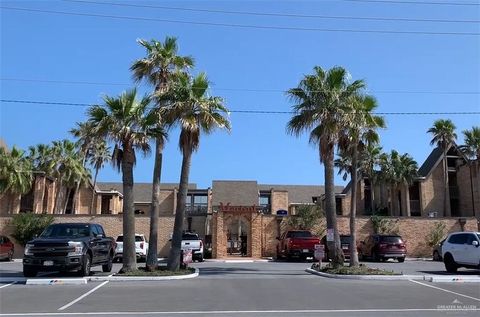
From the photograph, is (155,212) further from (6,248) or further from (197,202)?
(197,202)

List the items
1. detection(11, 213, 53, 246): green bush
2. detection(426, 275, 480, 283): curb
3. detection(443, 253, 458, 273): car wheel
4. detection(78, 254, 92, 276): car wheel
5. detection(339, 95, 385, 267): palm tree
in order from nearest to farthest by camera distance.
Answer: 1. detection(426, 275, 480, 283): curb
2. detection(78, 254, 92, 276): car wheel
3. detection(339, 95, 385, 267): palm tree
4. detection(443, 253, 458, 273): car wheel
5. detection(11, 213, 53, 246): green bush

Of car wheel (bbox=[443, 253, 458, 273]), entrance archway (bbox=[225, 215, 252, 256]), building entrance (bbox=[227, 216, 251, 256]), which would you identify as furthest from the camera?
building entrance (bbox=[227, 216, 251, 256])

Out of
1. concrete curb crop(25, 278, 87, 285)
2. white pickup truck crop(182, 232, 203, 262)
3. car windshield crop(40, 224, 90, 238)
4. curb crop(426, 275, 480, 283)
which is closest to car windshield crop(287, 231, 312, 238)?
white pickup truck crop(182, 232, 203, 262)

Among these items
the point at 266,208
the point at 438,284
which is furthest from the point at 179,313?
the point at 266,208

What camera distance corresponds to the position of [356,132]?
2181cm

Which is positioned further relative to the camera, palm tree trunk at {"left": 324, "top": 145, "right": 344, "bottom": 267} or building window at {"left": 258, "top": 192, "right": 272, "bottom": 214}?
building window at {"left": 258, "top": 192, "right": 272, "bottom": 214}

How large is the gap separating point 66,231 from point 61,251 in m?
1.66

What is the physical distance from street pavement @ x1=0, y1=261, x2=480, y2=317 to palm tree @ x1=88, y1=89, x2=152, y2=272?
8.90ft

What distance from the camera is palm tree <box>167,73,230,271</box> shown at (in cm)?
2002

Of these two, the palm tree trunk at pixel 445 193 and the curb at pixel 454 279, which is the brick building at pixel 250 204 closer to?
the palm tree trunk at pixel 445 193

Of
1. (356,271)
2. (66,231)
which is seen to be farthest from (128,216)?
(356,271)

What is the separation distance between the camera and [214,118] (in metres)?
20.5

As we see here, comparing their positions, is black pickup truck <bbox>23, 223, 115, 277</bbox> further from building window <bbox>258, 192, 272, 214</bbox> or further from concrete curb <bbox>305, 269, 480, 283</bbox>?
building window <bbox>258, 192, 272, 214</bbox>

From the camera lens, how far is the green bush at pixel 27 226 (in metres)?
34.0
